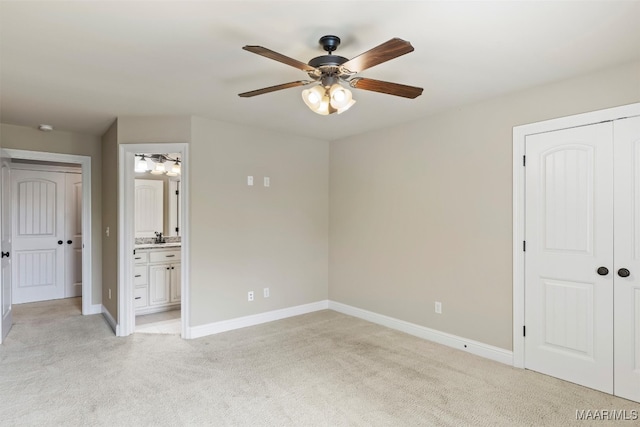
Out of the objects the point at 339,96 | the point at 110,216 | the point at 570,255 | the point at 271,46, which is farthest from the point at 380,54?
A: the point at 110,216

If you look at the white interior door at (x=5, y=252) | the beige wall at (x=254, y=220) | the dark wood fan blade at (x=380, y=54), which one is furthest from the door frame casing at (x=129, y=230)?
the dark wood fan blade at (x=380, y=54)

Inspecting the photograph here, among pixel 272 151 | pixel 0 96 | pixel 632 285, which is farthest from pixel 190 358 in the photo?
pixel 632 285

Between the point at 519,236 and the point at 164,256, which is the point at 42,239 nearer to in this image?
the point at 164,256

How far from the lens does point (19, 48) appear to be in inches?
89.7

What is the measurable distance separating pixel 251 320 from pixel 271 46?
3.12 metres

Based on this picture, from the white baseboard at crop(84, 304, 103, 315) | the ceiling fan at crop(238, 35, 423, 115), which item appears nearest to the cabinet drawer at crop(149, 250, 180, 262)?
the white baseboard at crop(84, 304, 103, 315)

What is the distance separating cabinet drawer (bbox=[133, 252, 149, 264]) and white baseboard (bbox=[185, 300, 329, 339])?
1.38 m

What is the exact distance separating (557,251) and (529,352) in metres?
0.89

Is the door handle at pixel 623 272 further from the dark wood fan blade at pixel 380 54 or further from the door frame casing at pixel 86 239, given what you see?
the door frame casing at pixel 86 239

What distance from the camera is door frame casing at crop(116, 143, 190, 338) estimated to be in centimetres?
383

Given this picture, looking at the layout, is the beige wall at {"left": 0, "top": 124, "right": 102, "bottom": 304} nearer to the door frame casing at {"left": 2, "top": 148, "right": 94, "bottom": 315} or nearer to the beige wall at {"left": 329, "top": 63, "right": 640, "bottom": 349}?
the door frame casing at {"left": 2, "top": 148, "right": 94, "bottom": 315}

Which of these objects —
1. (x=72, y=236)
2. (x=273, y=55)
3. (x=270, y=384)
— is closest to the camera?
(x=273, y=55)

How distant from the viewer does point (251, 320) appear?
4.29 m

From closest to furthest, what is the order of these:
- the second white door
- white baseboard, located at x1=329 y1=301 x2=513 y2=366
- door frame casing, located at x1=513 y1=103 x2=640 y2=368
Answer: door frame casing, located at x1=513 y1=103 x2=640 y2=368
white baseboard, located at x1=329 y1=301 x2=513 y2=366
the second white door
